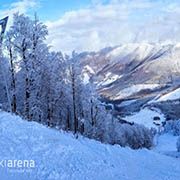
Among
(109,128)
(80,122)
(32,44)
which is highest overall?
(32,44)

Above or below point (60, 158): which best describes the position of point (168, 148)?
below

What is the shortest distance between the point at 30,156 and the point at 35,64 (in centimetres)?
2447

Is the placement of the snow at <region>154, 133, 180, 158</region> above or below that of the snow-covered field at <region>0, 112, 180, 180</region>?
below

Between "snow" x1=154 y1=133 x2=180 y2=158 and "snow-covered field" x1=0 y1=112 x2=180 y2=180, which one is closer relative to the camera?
"snow-covered field" x1=0 y1=112 x2=180 y2=180

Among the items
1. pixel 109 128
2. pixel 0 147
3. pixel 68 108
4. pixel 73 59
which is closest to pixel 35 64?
pixel 73 59

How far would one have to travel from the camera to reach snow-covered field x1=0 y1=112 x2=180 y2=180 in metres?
18.0

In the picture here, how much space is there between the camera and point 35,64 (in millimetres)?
42750

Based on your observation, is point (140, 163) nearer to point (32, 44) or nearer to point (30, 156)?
point (30, 156)

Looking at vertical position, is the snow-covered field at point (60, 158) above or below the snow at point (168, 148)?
above

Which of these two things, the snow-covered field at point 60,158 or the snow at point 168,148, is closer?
the snow-covered field at point 60,158

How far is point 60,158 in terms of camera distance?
20.2 metres

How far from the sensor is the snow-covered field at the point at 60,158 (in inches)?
709

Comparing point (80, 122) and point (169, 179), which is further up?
point (169, 179)

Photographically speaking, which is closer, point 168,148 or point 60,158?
point 60,158
